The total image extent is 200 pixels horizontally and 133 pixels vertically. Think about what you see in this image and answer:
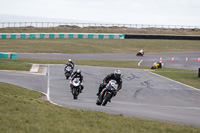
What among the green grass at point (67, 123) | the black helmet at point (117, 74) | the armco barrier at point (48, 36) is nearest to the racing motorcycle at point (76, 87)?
the black helmet at point (117, 74)

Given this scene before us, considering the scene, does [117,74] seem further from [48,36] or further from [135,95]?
[48,36]

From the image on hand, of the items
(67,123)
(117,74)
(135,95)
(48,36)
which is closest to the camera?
(67,123)

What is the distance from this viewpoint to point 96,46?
62719 mm

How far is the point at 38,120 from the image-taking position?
9531mm

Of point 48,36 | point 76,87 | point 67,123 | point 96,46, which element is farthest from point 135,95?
point 48,36

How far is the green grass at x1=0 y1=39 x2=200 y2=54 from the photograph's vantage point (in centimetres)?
5597

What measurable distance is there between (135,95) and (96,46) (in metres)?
43.1

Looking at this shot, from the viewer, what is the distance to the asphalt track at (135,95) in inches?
536

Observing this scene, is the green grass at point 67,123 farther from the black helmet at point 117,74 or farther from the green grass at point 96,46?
the green grass at point 96,46

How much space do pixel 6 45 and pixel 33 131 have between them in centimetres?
5115

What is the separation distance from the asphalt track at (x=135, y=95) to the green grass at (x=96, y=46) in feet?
85.9

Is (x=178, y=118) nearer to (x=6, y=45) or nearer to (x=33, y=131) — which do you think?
(x=33, y=131)

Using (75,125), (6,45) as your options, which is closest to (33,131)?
(75,125)

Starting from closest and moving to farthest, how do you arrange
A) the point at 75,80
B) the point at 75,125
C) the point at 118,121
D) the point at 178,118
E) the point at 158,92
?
the point at 75,125
the point at 118,121
the point at 178,118
the point at 75,80
the point at 158,92
